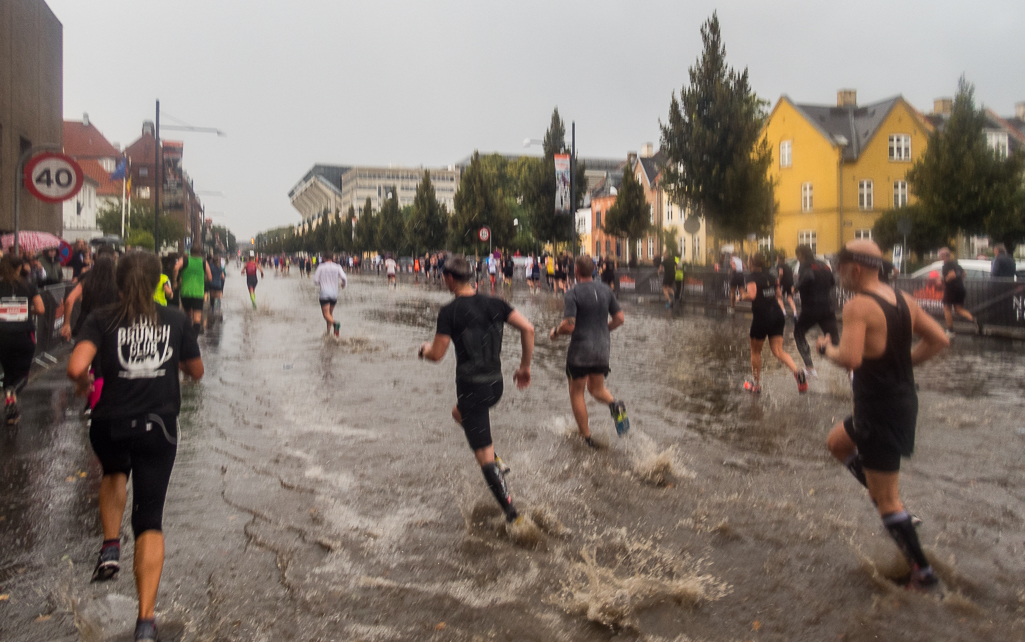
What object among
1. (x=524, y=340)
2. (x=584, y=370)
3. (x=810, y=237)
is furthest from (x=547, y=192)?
(x=524, y=340)

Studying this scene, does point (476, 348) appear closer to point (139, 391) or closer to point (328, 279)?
point (139, 391)

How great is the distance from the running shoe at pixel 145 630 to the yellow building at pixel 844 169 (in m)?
47.5

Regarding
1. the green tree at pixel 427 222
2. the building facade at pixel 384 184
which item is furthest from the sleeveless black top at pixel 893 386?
the building facade at pixel 384 184

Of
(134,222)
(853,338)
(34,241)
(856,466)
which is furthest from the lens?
(134,222)

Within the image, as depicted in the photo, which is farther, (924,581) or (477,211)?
(477,211)

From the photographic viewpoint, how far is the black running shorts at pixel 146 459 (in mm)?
3709

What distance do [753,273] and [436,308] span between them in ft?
54.4

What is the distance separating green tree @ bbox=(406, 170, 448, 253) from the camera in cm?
7725

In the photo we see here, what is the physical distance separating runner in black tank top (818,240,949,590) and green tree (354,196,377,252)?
335 feet

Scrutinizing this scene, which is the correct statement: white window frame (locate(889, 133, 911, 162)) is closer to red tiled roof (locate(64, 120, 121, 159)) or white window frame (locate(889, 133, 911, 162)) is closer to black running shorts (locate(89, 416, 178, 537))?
black running shorts (locate(89, 416, 178, 537))

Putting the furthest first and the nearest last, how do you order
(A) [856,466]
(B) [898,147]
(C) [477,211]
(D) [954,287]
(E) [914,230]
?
(C) [477,211]
(B) [898,147]
(E) [914,230]
(D) [954,287]
(A) [856,466]

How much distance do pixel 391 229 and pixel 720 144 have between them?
2400 inches

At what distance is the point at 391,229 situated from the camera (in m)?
93.1

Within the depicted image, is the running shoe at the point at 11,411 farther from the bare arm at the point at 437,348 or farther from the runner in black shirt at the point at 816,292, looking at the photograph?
the runner in black shirt at the point at 816,292
